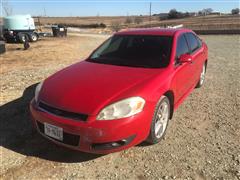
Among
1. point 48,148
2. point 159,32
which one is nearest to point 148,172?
point 48,148

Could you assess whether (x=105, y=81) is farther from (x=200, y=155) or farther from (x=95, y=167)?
(x=200, y=155)

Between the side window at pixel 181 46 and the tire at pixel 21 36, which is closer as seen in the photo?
the side window at pixel 181 46

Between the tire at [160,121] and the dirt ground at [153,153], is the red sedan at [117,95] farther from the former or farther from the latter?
the dirt ground at [153,153]

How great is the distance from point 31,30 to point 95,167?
19751 millimetres

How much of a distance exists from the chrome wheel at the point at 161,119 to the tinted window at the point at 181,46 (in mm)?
981

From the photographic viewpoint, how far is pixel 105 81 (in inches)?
141

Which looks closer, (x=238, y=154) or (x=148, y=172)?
(x=148, y=172)

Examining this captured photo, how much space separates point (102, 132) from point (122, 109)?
358mm

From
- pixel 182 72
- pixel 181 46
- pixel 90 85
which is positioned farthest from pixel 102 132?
pixel 181 46

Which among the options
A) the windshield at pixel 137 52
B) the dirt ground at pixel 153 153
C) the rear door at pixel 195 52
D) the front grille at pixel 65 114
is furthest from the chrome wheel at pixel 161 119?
the rear door at pixel 195 52

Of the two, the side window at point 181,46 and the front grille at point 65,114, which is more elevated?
the side window at point 181,46

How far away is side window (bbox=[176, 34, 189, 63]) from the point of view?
4.36m

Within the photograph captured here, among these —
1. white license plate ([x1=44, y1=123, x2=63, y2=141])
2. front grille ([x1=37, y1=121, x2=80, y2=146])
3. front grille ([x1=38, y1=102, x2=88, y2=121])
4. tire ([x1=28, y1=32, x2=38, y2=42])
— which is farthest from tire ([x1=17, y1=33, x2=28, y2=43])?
front grille ([x1=37, y1=121, x2=80, y2=146])

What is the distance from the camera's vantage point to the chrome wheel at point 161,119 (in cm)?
360
